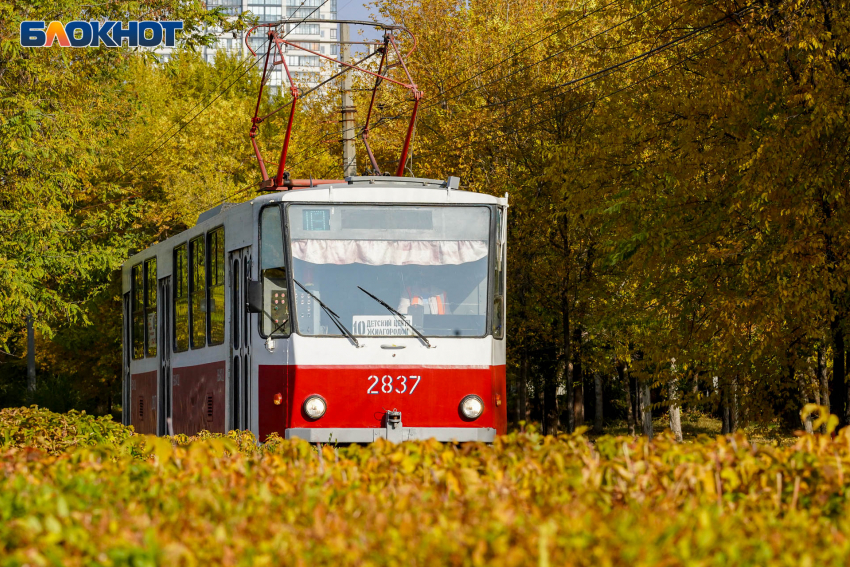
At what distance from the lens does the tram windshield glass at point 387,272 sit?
11.8m

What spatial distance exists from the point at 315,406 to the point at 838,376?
8184 mm

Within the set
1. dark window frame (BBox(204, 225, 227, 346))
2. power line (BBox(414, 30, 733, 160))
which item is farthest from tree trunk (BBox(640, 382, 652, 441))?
dark window frame (BBox(204, 225, 227, 346))

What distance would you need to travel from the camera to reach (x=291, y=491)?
15.1ft

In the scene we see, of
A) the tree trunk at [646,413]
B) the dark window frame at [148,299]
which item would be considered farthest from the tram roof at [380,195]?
the tree trunk at [646,413]

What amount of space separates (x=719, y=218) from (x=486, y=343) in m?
6.05

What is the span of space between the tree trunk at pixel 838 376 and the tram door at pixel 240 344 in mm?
7993

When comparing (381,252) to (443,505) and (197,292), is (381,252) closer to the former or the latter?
(197,292)

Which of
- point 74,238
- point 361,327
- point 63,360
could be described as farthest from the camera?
point 63,360

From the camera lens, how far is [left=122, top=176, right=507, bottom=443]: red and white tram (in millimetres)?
11719

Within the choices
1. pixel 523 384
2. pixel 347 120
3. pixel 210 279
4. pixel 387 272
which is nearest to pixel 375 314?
pixel 387 272

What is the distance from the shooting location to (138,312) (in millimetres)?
18719

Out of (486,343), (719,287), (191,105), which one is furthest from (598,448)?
(191,105)

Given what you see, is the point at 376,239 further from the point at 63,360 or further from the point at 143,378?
the point at 63,360

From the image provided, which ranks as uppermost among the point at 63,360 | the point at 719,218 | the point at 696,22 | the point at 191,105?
the point at 191,105
